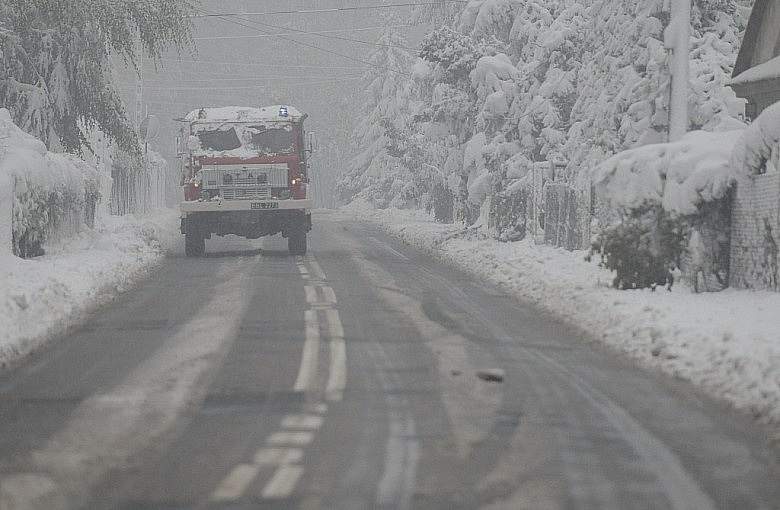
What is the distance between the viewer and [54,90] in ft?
93.2

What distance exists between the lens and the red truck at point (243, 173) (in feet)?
87.3

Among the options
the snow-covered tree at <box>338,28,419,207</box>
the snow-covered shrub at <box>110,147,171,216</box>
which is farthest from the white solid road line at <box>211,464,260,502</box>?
the snow-covered tree at <box>338,28,419,207</box>

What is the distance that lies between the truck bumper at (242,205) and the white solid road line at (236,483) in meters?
19.2

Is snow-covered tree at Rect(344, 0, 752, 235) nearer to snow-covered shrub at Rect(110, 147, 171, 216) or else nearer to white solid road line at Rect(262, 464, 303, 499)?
snow-covered shrub at Rect(110, 147, 171, 216)

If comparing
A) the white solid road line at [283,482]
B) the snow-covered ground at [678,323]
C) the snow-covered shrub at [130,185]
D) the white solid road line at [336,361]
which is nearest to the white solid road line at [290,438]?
the white solid road line at [283,482]

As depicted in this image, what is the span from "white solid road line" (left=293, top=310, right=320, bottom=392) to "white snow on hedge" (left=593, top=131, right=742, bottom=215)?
468 cm

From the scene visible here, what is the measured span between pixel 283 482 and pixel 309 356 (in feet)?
16.5

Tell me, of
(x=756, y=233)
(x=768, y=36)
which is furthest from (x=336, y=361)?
(x=768, y=36)

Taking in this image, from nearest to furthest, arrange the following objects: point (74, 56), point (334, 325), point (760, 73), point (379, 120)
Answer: point (334, 325) → point (760, 73) → point (74, 56) → point (379, 120)

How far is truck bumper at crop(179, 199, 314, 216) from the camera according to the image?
2645 cm

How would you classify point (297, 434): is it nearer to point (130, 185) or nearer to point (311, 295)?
point (311, 295)

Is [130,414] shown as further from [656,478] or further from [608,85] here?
[608,85]

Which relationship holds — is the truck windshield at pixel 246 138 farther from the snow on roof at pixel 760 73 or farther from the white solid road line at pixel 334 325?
the white solid road line at pixel 334 325

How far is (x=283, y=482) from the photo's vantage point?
702cm
